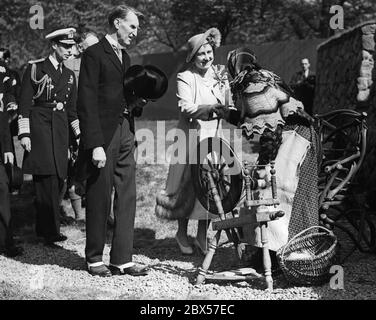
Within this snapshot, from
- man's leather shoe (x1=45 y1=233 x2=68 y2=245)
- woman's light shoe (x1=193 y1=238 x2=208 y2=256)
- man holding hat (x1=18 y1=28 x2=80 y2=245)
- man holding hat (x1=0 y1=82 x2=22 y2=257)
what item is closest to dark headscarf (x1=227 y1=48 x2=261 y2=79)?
woman's light shoe (x1=193 y1=238 x2=208 y2=256)

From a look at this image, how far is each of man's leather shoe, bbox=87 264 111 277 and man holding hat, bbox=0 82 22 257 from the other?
47.8 inches

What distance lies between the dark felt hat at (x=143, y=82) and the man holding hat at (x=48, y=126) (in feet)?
4.72

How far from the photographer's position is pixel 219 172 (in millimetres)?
5133

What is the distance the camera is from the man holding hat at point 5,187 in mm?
6309

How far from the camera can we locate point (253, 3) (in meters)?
25.3

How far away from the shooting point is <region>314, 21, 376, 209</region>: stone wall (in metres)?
8.89

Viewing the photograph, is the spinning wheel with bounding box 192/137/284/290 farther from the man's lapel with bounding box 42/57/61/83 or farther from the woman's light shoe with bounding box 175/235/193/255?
the man's lapel with bounding box 42/57/61/83

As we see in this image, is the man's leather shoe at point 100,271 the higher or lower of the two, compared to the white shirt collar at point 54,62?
lower

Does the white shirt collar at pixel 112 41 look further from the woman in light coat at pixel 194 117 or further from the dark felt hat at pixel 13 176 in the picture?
the dark felt hat at pixel 13 176

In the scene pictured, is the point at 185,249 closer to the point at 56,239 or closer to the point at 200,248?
the point at 200,248

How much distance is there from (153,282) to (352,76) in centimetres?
674

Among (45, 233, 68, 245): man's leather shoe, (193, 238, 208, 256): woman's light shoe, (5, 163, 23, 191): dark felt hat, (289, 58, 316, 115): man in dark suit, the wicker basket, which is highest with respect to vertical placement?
(289, 58, 316, 115): man in dark suit

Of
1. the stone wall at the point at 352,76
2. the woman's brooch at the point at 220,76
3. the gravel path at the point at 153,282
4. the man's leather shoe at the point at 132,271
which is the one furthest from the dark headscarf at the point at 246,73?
the stone wall at the point at 352,76
